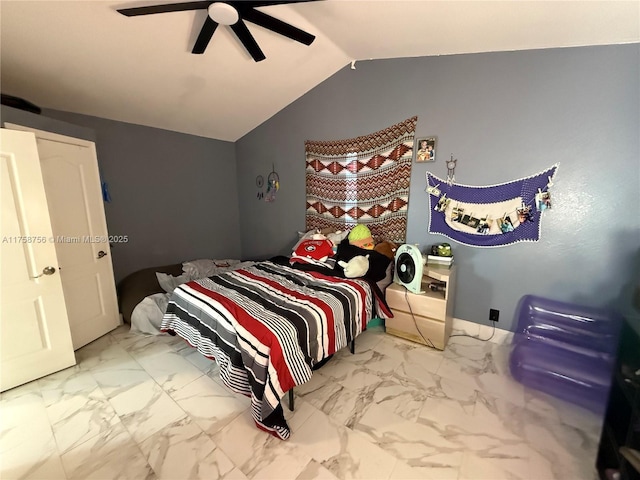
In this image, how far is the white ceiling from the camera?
1790 mm

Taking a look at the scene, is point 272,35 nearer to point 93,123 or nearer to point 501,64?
point 501,64

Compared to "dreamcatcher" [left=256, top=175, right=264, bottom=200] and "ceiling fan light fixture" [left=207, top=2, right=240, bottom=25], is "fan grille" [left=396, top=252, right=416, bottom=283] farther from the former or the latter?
"dreamcatcher" [left=256, top=175, right=264, bottom=200]

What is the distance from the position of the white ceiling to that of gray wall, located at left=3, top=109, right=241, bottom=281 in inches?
13.6

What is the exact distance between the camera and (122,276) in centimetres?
338

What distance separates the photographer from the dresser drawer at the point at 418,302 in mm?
2406

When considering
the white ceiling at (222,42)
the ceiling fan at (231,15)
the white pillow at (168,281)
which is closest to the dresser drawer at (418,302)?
the white ceiling at (222,42)

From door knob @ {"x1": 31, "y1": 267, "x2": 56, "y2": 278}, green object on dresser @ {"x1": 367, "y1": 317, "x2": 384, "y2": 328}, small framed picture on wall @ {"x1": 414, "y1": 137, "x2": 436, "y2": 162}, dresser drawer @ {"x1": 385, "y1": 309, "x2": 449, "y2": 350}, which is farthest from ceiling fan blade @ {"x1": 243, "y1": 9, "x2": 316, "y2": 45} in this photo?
green object on dresser @ {"x1": 367, "y1": 317, "x2": 384, "y2": 328}

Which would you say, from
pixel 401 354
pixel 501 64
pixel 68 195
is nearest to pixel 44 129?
pixel 68 195

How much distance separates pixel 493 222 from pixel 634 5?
5.11 feet

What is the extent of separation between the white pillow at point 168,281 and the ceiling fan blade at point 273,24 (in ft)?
9.20

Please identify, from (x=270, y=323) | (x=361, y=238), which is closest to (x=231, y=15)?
(x=270, y=323)

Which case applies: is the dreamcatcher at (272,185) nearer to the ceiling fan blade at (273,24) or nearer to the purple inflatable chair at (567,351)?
the ceiling fan blade at (273,24)

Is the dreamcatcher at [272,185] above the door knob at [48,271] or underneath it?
above

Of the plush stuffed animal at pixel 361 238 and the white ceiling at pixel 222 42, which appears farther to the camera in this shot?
the plush stuffed animal at pixel 361 238
